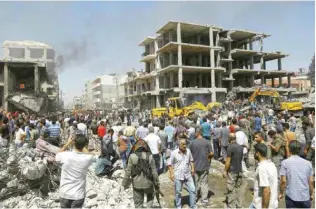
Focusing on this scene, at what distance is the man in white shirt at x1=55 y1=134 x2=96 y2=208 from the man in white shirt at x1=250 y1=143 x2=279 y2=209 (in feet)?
8.10

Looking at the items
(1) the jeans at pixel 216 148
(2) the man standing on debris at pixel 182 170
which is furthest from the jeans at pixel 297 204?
(1) the jeans at pixel 216 148

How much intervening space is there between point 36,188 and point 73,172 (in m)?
3.67

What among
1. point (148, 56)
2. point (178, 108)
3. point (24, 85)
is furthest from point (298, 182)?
point (148, 56)

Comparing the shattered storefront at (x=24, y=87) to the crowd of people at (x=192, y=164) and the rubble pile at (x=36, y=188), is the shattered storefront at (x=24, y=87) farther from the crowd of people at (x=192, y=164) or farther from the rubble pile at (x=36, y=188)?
the rubble pile at (x=36, y=188)

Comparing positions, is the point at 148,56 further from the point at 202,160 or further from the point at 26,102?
the point at 202,160

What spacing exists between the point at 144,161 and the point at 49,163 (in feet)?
11.1

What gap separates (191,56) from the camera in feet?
141

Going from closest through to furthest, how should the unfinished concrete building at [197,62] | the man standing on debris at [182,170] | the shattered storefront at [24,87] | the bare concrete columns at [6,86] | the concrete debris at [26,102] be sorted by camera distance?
the man standing on debris at [182,170]
the concrete debris at [26,102]
the shattered storefront at [24,87]
the bare concrete columns at [6,86]
the unfinished concrete building at [197,62]

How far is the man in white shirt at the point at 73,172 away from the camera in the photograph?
379 centimetres

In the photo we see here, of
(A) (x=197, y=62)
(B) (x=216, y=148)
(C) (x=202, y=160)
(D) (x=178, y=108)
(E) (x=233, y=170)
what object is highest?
(A) (x=197, y=62)

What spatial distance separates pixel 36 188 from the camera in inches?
268

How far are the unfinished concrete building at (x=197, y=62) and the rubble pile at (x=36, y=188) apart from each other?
29.1 m

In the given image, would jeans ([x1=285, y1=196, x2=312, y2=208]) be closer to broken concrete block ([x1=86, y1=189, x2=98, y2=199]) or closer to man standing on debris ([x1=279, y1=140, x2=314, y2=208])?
man standing on debris ([x1=279, y1=140, x2=314, y2=208])

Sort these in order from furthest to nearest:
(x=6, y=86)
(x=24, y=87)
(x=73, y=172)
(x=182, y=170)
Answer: (x=24, y=87), (x=6, y=86), (x=182, y=170), (x=73, y=172)
